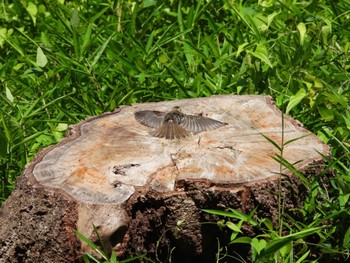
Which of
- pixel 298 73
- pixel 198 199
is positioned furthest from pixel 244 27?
pixel 198 199

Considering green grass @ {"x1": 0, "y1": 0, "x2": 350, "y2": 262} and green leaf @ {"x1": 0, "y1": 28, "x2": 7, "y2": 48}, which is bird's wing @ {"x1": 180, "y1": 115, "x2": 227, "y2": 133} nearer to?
green grass @ {"x1": 0, "y1": 0, "x2": 350, "y2": 262}

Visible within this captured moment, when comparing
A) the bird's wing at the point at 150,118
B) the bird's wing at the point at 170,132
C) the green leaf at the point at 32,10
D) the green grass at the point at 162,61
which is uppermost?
the bird's wing at the point at 170,132

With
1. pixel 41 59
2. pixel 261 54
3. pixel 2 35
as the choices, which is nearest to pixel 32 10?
pixel 2 35

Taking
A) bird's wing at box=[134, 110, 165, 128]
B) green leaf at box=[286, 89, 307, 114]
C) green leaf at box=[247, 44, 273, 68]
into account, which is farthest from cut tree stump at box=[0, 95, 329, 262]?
green leaf at box=[247, 44, 273, 68]

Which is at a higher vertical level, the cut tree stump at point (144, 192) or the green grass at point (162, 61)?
the cut tree stump at point (144, 192)

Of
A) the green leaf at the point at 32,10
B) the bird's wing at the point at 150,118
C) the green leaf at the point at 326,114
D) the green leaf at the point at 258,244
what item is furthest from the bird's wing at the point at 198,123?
the green leaf at the point at 32,10

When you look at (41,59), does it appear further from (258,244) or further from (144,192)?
(258,244)

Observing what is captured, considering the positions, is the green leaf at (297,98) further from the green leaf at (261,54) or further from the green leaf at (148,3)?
the green leaf at (148,3)
